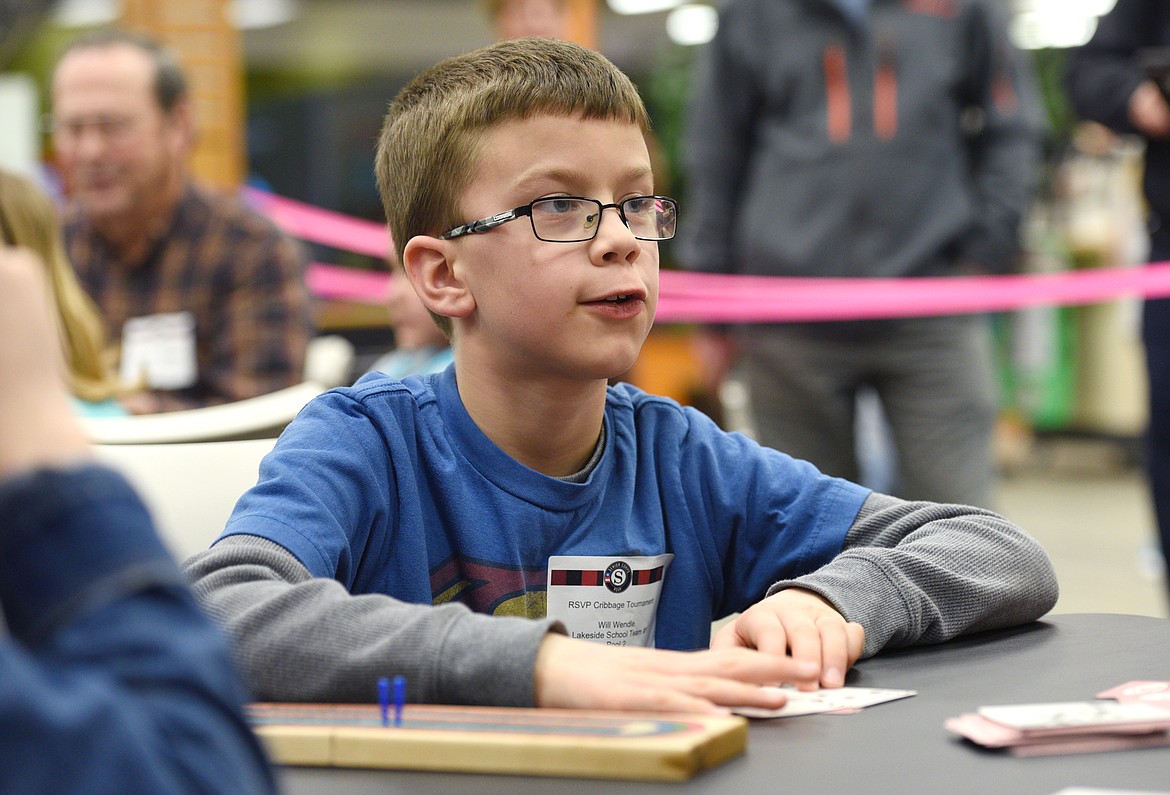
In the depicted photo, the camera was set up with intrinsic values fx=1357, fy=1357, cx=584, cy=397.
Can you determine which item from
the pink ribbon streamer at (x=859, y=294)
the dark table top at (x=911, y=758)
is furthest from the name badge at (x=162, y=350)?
the dark table top at (x=911, y=758)

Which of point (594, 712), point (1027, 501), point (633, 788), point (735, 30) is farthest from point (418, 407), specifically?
point (1027, 501)

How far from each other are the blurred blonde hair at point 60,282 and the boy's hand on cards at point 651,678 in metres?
1.96

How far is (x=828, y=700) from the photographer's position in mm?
981

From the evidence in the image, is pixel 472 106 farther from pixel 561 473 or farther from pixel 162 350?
pixel 162 350

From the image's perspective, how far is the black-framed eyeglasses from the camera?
140 cm

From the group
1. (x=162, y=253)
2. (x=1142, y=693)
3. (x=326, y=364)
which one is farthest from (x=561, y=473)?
(x=326, y=364)

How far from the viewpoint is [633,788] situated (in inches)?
29.2

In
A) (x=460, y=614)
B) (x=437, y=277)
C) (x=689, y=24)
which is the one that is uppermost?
(x=689, y=24)

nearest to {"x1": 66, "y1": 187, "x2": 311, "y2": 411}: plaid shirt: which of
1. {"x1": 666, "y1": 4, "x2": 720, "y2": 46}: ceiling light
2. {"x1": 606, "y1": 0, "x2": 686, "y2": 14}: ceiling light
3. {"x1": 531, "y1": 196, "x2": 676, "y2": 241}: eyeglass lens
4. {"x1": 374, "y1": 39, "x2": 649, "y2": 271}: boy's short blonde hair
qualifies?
{"x1": 374, "y1": 39, "x2": 649, "y2": 271}: boy's short blonde hair

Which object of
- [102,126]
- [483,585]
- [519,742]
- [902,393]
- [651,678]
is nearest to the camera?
[519,742]

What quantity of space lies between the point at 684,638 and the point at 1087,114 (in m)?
1.90

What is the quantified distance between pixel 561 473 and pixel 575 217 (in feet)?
0.93

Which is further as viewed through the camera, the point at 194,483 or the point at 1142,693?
the point at 194,483

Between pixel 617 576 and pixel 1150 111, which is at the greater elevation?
pixel 1150 111
